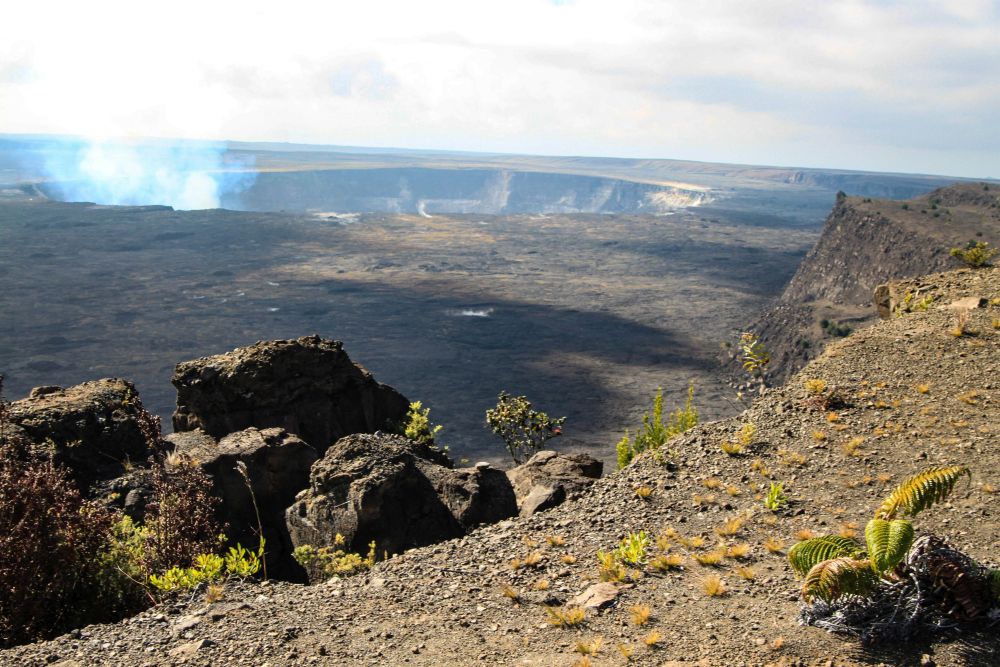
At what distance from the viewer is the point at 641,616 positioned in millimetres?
7801

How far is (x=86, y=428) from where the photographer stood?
15594 millimetres

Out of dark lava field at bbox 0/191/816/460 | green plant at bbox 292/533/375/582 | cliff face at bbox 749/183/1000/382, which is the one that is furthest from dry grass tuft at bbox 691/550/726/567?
cliff face at bbox 749/183/1000/382

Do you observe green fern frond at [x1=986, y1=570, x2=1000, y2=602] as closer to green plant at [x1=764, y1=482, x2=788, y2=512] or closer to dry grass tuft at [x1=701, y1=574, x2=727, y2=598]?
dry grass tuft at [x1=701, y1=574, x2=727, y2=598]

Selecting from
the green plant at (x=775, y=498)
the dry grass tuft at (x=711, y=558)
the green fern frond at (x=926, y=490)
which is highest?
the green fern frond at (x=926, y=490)

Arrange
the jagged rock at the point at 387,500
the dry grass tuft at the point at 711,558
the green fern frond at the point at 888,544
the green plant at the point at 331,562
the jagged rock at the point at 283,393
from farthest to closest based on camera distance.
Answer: the jagged rock at the point at 283,393 < the jagged rock at the point at 387,500 < the green plant at the point at 331,562 < the dry grass tuft at the point at 711,558 < the green fern frond at the point at 888,544

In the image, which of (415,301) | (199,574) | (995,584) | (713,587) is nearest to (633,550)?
(713,587)

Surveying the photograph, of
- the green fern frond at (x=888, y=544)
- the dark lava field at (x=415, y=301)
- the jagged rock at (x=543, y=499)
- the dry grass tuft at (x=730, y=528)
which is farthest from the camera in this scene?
the dark lava field at (x=415, y=301)

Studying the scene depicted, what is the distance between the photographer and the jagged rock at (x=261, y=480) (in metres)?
14.3

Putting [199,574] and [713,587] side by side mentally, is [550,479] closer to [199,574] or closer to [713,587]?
[713,587]

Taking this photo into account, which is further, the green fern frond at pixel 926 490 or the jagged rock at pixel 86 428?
the jagged rock at pixel 86 428

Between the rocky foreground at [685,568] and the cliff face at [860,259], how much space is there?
2281 inches

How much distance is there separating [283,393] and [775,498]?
12884mm

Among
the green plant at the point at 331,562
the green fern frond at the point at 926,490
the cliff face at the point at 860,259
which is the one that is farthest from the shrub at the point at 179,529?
the cliff face at the point at 860,259

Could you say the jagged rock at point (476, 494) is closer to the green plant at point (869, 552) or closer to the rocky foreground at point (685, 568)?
the rocky foreground at point (685, 568)
